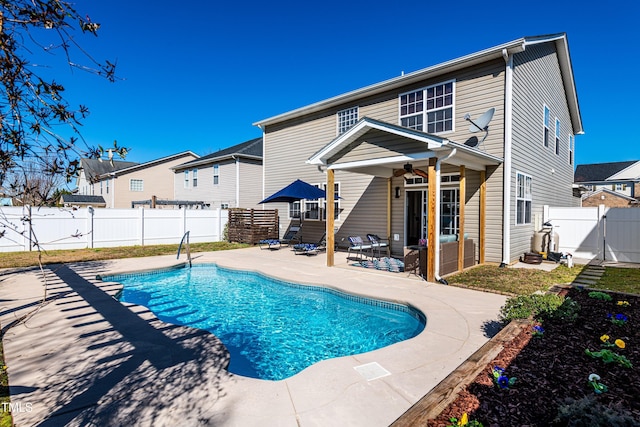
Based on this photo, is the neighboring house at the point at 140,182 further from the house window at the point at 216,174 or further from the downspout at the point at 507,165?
the downspout at the point at 507,165

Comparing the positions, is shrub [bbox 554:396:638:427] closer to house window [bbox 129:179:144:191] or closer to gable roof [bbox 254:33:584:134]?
gable roof [bbox 254:33:584:134]

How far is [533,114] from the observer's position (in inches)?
421

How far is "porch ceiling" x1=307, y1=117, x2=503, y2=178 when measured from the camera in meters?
7.29

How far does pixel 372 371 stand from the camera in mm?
3445

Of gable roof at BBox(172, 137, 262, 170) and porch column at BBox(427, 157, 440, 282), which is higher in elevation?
gable roof at BBox(172, 137, 262, 170)

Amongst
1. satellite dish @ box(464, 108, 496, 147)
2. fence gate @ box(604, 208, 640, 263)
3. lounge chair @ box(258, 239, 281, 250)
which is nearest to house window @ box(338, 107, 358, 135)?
satellite dish @ box(464, 108, 496, 147)

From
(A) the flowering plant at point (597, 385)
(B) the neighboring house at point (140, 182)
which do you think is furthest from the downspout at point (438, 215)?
(B) the neighboring house at point (140, 182)

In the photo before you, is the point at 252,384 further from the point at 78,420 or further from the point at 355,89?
the point at 355,89

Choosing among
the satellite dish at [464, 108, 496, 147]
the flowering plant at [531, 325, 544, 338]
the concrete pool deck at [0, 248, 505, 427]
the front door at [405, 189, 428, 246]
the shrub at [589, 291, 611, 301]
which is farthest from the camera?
the front door at [405, 189, 428, 246]

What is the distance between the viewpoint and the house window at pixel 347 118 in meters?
13.0

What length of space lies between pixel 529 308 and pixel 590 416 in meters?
2.83

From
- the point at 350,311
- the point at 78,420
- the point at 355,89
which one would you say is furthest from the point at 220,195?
the point at 78,420

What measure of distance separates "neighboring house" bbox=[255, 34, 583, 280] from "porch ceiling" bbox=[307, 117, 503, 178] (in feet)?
0.09

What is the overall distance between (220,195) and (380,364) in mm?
19348
